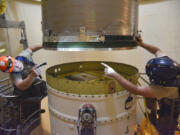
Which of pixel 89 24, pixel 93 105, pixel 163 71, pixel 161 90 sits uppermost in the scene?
pixel 89 24

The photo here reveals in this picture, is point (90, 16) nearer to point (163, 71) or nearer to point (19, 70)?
point (163, 71)

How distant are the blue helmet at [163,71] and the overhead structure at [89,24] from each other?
232 mm

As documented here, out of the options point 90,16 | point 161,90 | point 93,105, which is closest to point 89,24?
point 90,16

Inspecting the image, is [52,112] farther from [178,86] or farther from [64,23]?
[178,86]

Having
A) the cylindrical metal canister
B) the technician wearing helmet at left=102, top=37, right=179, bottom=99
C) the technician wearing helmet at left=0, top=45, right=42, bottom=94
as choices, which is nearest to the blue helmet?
the technician wearing helmet at left=102, top=37, right=179, bottom=99

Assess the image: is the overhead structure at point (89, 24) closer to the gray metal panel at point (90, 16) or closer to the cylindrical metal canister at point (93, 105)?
the gray metal panel at point (90, 16)

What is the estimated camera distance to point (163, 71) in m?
0.85

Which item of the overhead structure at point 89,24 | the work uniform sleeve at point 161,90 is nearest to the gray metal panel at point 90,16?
the overhead structure at point 89,24

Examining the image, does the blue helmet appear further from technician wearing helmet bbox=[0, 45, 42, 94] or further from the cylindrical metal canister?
technician wearing helmet bbox=[0, 45, 42, 94]

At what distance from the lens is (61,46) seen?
930mm

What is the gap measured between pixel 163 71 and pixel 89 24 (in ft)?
1.81

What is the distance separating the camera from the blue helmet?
86 centimetres

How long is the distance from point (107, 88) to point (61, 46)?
420mm

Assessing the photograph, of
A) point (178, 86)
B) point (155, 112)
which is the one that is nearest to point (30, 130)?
point (155, 112)
